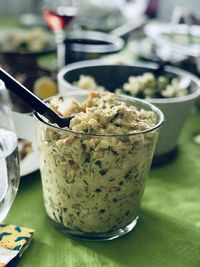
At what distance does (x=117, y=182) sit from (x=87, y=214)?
0.21ft

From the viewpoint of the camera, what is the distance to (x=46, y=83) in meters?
1.04

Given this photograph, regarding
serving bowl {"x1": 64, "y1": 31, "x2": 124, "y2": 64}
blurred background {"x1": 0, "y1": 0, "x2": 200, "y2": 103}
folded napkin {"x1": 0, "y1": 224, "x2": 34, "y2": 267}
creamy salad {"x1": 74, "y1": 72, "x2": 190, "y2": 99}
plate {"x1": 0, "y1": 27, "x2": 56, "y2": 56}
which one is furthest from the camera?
plate {"x1": 0, "y1": 27, "x2": 56, "y2": 56}

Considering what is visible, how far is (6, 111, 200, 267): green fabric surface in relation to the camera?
0.62 meters

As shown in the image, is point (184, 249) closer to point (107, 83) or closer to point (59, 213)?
point (59, 213)

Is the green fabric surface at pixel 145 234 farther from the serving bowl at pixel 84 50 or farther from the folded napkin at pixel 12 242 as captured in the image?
the serving bowl at pixel 84 50

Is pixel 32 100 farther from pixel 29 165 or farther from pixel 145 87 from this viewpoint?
pixel 145 87

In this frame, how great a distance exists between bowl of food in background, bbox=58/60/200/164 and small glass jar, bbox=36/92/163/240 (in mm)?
195

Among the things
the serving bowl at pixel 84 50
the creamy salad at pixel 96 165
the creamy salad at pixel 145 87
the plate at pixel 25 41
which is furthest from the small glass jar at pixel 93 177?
the plate at pixel 25 41

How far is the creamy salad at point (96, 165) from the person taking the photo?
595 mm

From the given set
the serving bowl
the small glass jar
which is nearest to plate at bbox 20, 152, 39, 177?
the small glass jar

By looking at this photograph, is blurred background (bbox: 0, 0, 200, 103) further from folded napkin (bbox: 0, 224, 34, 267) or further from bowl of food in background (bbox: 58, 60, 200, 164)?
folded napkin (bbox: 0, 224, 34, 267)

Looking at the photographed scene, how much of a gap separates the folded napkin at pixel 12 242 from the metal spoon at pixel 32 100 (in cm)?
15

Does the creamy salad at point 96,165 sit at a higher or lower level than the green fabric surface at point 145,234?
higher

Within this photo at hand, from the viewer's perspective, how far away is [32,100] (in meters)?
0.62
